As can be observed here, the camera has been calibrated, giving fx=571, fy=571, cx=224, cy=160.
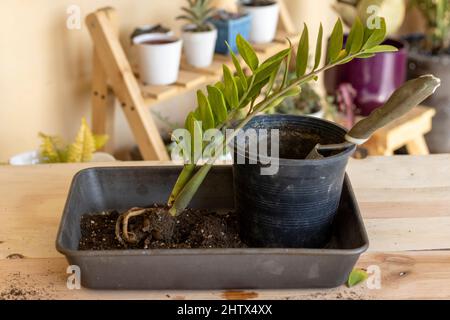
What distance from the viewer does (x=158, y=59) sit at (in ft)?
5.00

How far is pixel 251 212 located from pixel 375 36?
0.93 ft

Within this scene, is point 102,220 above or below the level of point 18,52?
below

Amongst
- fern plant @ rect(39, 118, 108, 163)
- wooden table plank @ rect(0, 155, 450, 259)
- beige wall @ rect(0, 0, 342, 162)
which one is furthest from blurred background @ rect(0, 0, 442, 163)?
wooden table plank @ rect(0, 155, 450, 259)

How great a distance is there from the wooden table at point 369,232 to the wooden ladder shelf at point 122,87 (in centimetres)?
45

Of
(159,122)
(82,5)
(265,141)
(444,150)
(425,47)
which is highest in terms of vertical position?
(82,5)

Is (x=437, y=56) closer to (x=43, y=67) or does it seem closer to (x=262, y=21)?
(x=262, y=21)

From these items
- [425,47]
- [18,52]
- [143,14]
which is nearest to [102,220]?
[18,52]

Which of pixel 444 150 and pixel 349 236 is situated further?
pixel 444 150

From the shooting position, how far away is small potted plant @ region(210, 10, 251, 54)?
170cm

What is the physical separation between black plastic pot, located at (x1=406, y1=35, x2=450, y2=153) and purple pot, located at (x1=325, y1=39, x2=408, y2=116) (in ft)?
0.90

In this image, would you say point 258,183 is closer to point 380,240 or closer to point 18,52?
point 380,240

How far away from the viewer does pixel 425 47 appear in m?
2.30

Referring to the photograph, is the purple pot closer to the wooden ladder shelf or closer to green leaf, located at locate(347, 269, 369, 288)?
the wooden ladder shelf
